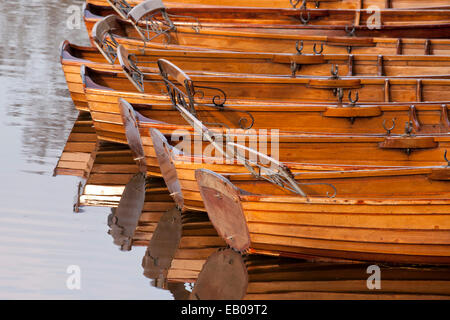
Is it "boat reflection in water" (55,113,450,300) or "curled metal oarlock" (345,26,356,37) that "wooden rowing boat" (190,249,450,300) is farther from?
"curled metal oarlock" (345,26,356,37)

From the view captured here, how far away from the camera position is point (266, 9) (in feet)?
39.2

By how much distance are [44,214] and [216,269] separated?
78.1 inches

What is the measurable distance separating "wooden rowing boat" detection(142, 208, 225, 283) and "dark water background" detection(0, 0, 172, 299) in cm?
14

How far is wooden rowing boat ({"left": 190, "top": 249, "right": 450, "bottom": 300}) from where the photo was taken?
6.37 metres

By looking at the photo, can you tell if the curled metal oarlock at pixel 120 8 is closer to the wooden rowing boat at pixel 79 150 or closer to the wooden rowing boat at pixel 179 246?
the wooden rowing boat at pixel 79 150

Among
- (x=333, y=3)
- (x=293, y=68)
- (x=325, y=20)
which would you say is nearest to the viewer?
(x=293, y=68)

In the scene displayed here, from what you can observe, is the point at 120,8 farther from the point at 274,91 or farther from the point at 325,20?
the point at 325,20

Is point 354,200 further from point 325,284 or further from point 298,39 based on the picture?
point 298,39

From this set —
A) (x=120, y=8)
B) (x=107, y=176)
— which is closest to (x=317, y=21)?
(x=120, y=8)

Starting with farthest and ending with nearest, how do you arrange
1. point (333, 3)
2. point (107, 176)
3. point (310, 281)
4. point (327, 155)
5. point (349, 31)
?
point (333, 3)
point (349, 31)
point (107, 176)
point (327, 155)
point (310, 281)

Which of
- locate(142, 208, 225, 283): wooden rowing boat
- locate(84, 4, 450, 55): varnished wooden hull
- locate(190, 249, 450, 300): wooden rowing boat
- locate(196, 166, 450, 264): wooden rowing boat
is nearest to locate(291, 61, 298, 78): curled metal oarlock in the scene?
locate(84, 4, 450, 55): varnished wooden hull

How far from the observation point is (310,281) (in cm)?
654
